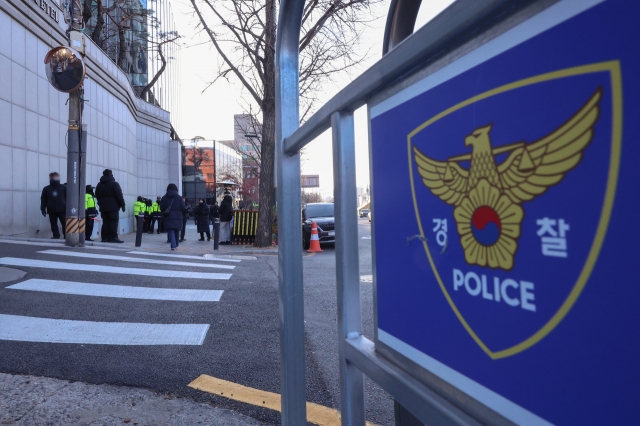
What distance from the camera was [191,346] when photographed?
4484 millimetres

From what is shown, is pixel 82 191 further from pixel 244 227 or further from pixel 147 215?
pixel 147 215

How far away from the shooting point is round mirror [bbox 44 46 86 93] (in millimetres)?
10758

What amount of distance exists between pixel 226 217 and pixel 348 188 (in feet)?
55.1

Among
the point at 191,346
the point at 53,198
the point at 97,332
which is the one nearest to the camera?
the point at 191,346

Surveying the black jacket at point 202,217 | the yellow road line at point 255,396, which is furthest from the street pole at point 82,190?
the yellow road line at point 255,396

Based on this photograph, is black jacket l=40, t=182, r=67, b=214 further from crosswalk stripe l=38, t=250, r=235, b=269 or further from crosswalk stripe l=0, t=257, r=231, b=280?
crosswalk stripe l=0, t=257, r=231, b=280

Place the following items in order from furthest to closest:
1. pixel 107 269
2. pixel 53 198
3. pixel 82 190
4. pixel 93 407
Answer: pixel 53 198 < pixel 82 190 < pixel 107 269 < pixel 93 407

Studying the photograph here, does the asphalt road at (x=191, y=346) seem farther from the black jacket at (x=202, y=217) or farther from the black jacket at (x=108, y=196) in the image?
the black jacket at (x=202, y=217)

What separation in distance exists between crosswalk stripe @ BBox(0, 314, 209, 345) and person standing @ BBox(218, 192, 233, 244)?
12.6 m

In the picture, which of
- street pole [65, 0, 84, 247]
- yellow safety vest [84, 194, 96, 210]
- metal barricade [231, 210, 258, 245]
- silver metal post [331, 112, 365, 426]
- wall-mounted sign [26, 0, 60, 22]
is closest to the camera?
silver metal post [331, 112, 365, 426]

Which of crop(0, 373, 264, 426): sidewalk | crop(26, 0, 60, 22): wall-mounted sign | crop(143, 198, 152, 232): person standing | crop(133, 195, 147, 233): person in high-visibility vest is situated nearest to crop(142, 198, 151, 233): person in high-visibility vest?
crop(143, 198, 152, 232): person standing

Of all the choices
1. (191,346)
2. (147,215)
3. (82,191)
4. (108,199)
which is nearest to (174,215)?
(108,199)

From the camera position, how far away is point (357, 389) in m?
1.33

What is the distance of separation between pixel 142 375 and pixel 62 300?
253cm
